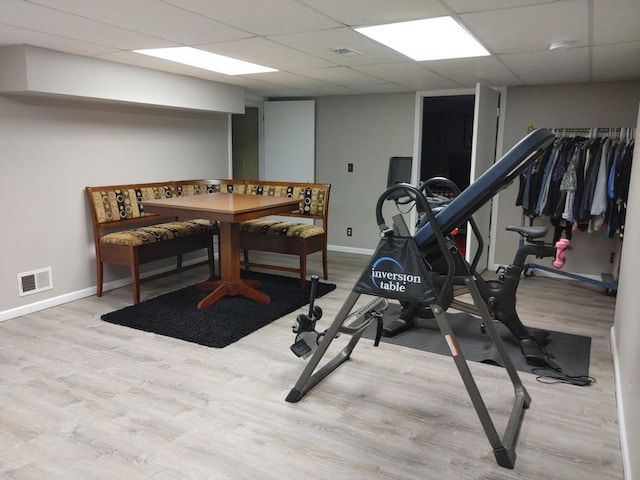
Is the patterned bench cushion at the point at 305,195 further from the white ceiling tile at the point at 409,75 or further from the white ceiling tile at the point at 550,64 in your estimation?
the white ceiling tile at the point at 550,64

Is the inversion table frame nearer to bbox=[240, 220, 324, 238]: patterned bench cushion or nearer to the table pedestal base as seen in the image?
the table pedestal base

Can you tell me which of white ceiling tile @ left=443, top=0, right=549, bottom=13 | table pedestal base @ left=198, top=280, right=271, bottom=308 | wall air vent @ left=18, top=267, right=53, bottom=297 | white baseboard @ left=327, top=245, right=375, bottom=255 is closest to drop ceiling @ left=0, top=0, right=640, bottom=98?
white ceiling tile @ left=443, top=0, right=549, bottom=13

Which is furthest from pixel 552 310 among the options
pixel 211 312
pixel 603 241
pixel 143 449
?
pixel 143 449

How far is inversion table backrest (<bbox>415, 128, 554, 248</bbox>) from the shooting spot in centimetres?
205

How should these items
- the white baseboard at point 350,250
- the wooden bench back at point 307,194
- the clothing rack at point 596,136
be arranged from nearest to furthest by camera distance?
1. the clothing rack at point 596,136
2. the wooden bench back at point 307,194
3. the white baseboard at point 350,250

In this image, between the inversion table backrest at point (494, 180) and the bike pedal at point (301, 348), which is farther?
the bike pedal at point (301, 348)

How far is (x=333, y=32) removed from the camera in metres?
2.98

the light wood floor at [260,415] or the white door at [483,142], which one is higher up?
the white door at [483,142]

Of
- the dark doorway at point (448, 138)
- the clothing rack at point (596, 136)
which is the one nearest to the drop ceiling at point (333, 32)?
the clothing rack at point (596, 136)

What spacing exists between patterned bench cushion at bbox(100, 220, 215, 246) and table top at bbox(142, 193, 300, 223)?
26 cm

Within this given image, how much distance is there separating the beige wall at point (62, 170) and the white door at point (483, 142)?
3.17 m

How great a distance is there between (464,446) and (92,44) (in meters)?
3.46

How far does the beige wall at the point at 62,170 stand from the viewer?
3.79 metres

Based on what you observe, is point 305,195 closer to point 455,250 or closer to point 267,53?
point 267,53
